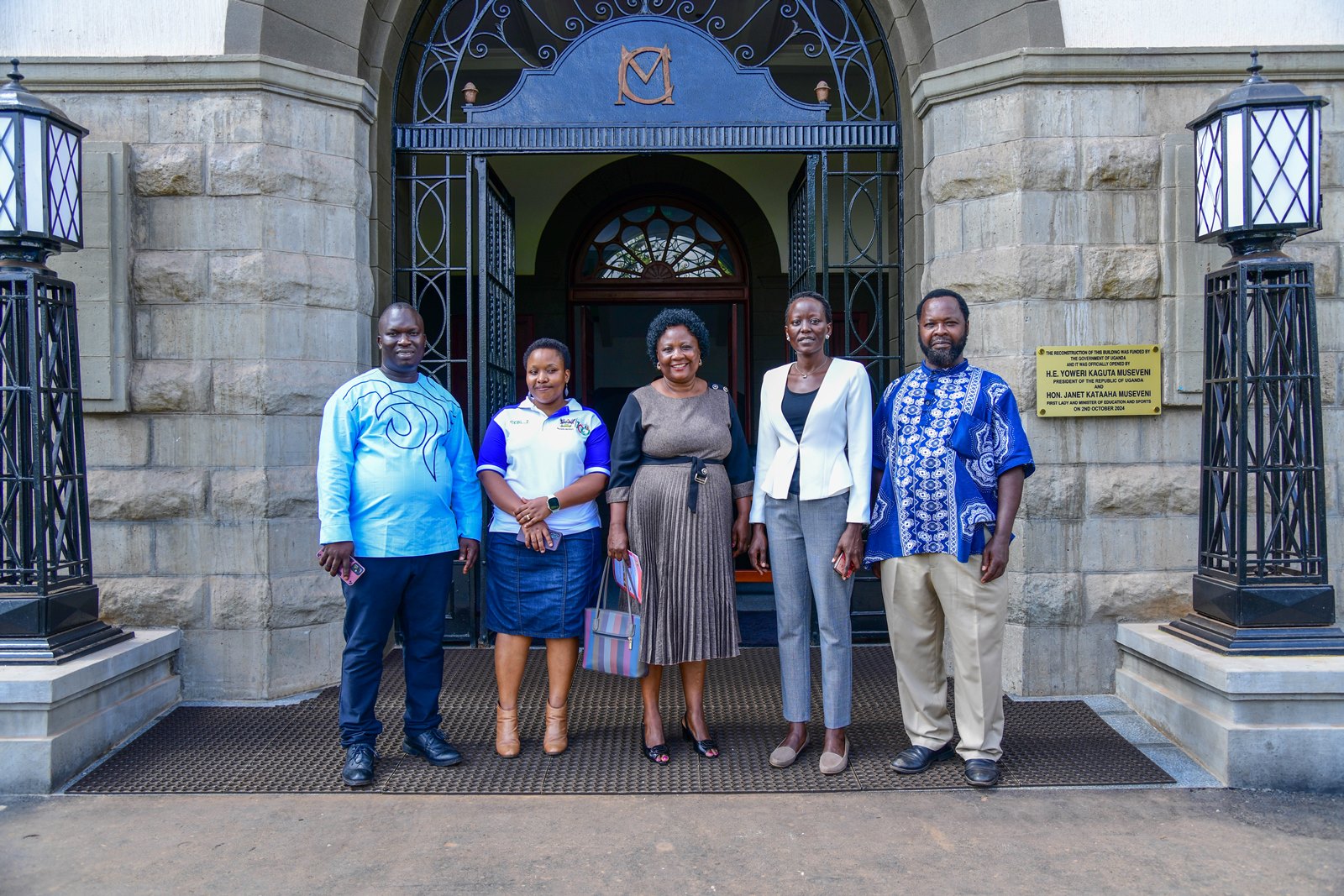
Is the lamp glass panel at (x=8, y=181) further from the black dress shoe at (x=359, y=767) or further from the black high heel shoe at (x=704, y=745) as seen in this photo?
the black high heel shoe at (x=704, y=745)

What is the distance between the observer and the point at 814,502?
3.98 meters

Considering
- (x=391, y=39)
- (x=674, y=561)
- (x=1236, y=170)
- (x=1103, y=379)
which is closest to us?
(x=674, y=561)

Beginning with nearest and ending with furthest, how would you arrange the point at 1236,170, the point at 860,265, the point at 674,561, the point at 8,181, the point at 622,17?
the point at 674,561 < the point at 8,181 < the point at 1236,170 < the point at 622,17 < the point at 860,265

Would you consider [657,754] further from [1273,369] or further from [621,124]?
[621,124]

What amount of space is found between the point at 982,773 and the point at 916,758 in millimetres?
268

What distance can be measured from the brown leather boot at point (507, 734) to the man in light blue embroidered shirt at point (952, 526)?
1624 mm

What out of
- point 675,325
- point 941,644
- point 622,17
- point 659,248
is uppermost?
point 622,17

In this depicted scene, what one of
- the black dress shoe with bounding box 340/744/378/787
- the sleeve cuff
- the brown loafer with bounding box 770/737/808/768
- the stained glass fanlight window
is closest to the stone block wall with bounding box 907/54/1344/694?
the brown loafer with bounding box 770/737/808/768

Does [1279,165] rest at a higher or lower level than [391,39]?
lower

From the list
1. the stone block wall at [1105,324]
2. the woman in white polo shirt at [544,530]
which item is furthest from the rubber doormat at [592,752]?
the stone block wall at [1105,324]

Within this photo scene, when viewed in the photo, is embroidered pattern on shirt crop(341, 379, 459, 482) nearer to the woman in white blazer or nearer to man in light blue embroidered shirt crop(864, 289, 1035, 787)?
the woman in white blazer

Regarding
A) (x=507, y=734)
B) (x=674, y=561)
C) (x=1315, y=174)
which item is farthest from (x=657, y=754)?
(x=1315, y=174)

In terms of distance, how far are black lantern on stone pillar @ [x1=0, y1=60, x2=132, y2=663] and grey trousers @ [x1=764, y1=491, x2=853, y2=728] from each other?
3.08 meters

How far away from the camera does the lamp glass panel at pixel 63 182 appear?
4.32 metres
